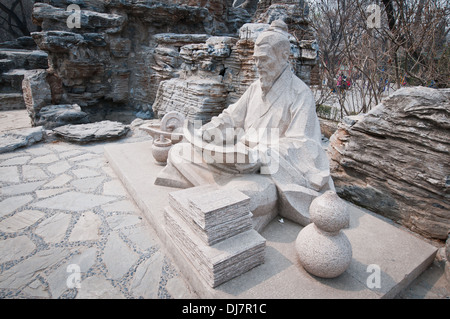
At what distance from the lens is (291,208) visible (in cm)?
239

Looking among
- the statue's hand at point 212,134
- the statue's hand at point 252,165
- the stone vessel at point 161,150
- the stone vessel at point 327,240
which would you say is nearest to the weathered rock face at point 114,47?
the stone vessel at point 161,150

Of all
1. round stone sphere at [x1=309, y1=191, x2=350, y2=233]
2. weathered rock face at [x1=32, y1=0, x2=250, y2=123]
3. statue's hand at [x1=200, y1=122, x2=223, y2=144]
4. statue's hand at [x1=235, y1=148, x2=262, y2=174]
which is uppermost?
weathered rock face at [x1=32, y1=0, x2=250, y2=123]

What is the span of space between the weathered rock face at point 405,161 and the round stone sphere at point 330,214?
158cm

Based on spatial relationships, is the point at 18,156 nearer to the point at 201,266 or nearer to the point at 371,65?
the point at 201,266

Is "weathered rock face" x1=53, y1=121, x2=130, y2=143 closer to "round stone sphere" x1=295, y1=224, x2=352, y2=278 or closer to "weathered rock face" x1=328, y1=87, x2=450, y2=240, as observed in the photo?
"weathered rock face" x1=328, y1=87, x2=450, y2=240

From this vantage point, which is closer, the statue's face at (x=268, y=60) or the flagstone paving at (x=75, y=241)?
the flagstone paving at (x=75, y=241)

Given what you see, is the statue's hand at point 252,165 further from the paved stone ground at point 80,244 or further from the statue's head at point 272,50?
the paved stone ground at point 80,244

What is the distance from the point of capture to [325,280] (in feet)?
6.22

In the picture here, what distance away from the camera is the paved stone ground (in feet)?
6.72

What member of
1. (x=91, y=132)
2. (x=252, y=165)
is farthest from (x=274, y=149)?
(x=91, y=132)

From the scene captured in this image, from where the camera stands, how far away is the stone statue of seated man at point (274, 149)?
234 centimetres

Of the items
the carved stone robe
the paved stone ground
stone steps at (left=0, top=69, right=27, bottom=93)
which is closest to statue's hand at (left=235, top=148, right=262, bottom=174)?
the carved stone robe

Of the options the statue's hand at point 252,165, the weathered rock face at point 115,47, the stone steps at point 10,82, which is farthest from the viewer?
the stone steps at point 10,82

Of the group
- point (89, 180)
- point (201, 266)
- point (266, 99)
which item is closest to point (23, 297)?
point (201, 266)
